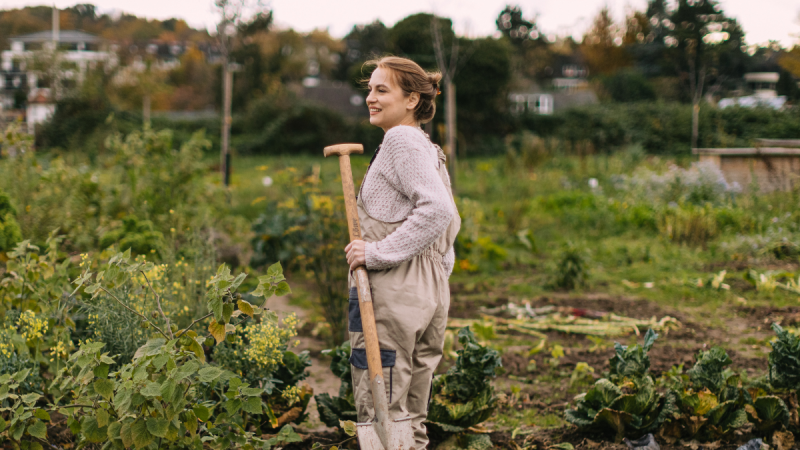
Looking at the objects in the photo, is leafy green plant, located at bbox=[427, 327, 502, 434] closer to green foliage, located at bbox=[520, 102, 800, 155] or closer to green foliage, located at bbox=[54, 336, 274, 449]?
green foliage, located at bbox=[54, 336, 274, 449]

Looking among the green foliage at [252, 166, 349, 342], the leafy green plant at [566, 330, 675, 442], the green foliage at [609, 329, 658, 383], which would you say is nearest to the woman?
the leafy green plant at [566, 330, 675, 442]

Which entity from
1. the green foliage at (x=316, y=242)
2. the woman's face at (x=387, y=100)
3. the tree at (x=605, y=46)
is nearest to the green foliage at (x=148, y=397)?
the woman's face at (x=387, y=100)

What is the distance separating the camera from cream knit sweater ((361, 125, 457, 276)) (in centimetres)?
190

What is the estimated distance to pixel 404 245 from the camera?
190 cm

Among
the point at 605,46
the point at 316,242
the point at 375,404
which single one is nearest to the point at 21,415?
the point at 375,404

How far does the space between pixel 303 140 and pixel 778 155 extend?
16650mm

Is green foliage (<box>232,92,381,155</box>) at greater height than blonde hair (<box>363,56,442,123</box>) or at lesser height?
greater

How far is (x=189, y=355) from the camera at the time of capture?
75.7 inches

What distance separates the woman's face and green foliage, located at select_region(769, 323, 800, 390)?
6.01 ft

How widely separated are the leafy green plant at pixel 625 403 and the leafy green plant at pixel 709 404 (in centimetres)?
6

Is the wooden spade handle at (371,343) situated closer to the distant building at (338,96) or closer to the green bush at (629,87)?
the green bush at (629,87)

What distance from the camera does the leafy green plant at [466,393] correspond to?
2.56 meters

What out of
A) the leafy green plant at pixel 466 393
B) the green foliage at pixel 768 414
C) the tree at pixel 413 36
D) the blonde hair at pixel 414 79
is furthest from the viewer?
the tree at pixel 413 36

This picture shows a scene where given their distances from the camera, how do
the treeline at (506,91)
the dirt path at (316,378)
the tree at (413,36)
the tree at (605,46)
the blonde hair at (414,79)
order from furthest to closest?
1. the tree at (605,46)
2. the tree at (413,36)
3. the treeline at (506,91)
4. the dirt path at (316,378)
5. the blonde hair at (414,79)
